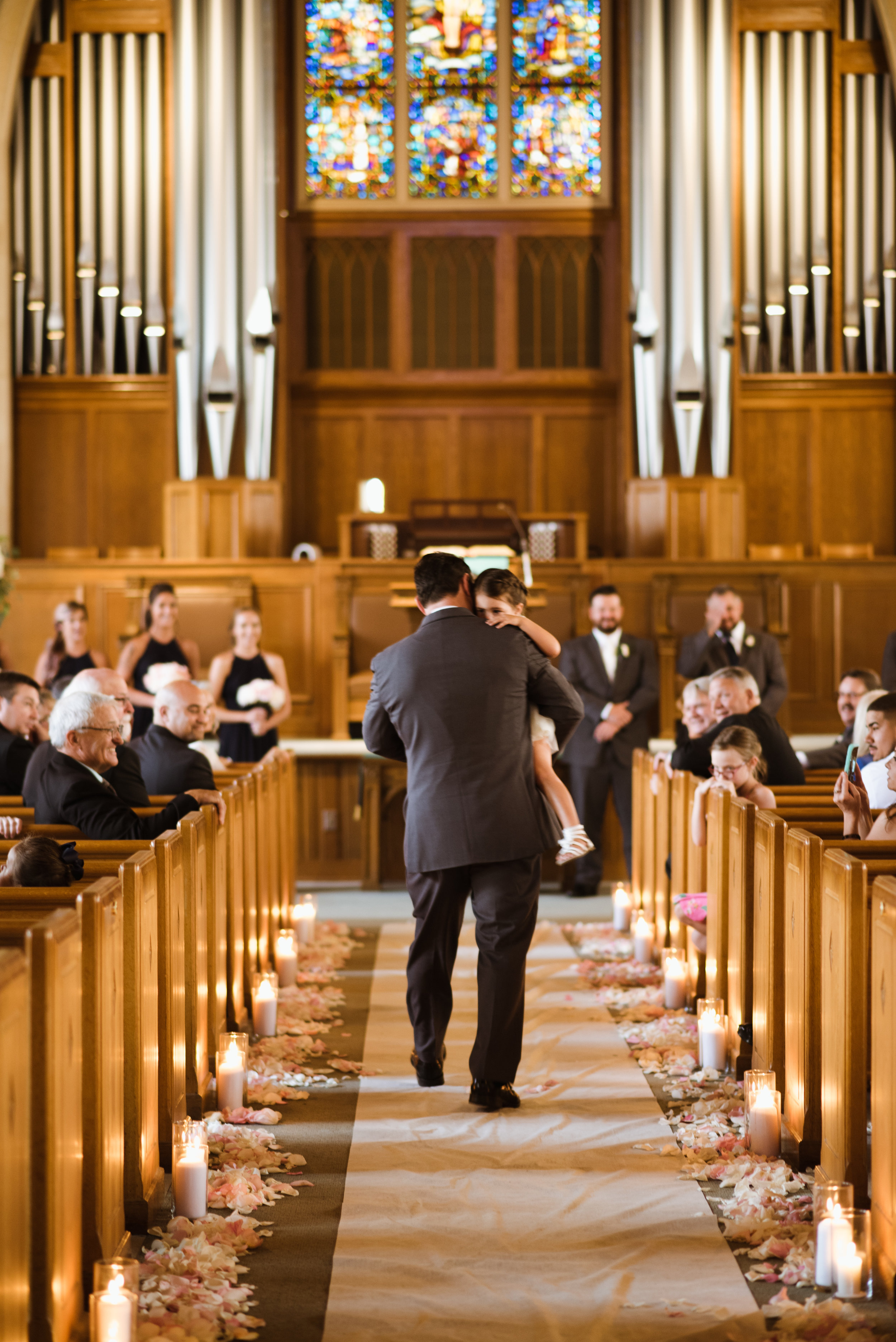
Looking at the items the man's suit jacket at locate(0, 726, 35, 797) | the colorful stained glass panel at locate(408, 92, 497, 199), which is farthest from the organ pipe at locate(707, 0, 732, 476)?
the man's suit jacket at locate(0, 726, 35, 797)

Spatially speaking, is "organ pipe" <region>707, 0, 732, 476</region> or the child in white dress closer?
the child in white dress

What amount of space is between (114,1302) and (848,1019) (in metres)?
1.64

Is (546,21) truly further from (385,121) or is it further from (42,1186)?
(42,1186)

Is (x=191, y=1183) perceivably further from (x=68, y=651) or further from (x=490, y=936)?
(x=68, y=651)

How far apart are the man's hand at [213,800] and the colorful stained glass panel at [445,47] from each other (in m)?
8.03

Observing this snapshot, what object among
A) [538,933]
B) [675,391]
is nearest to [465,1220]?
[538,933]

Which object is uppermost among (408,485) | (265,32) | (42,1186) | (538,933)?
(265,32)

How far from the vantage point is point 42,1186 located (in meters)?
2.48

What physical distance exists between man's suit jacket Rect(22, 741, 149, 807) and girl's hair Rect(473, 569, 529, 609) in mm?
1269

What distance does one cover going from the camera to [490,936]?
13.5 feet

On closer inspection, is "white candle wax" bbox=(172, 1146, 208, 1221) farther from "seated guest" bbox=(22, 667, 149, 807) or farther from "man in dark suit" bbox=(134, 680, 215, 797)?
"man in dark suit" bbox=(134, 680, 215, 797)

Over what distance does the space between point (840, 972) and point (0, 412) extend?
8908mm

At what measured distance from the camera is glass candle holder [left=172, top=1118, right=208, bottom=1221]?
3.24m

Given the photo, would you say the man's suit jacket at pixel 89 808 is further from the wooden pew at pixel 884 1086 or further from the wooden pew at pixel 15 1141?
the wooden pew at pixel 884 1086
